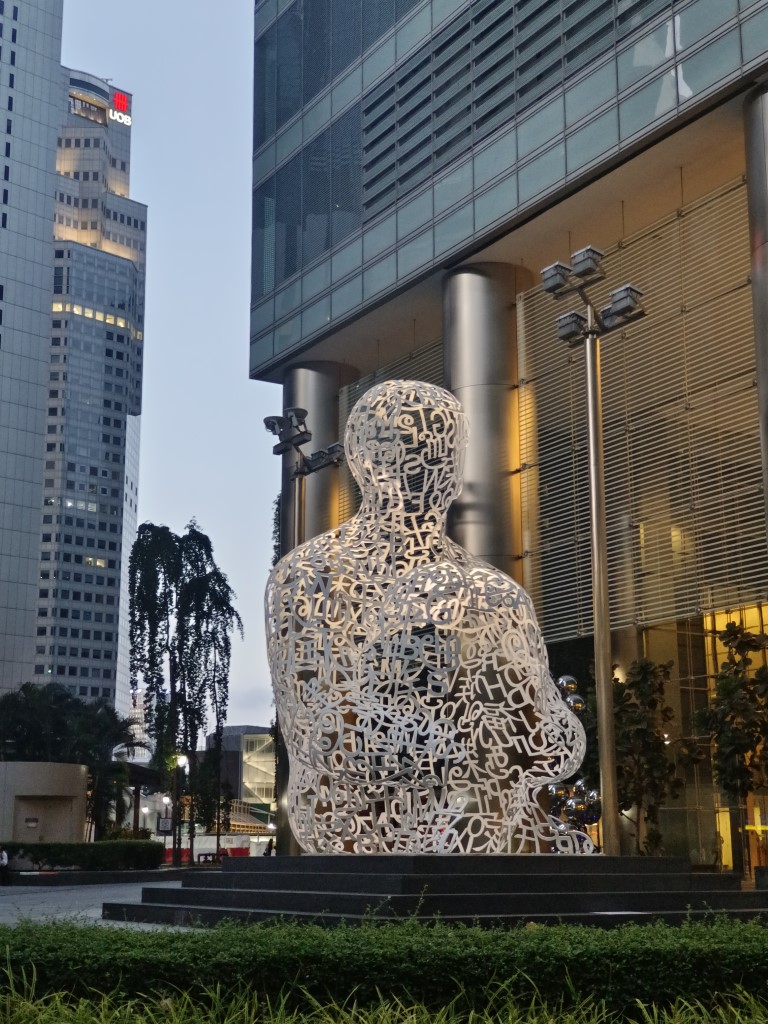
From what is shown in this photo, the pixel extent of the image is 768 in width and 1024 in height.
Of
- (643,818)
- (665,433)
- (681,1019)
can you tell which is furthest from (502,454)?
(681,1019)

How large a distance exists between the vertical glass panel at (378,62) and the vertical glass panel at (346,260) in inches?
148

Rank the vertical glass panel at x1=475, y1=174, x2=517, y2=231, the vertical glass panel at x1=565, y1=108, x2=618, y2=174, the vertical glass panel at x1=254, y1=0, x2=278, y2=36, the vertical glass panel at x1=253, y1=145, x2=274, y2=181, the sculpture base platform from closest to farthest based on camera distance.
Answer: the sculpture base platform < the vertical glass panel at x1=565, y1=108, x2=618, y2=174 < the vertical glass panel at x1=475, y1=174, x2=517, y2=231 < the vertical glass panel at x1=253, y1=145, x2=274, y2=181 < the vertical glass panel at x1=254, y1=0, x2=278, y2=36

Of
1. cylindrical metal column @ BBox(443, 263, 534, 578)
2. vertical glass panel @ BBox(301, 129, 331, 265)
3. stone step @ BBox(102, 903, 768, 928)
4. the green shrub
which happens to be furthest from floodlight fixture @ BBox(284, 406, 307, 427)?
the green shrub

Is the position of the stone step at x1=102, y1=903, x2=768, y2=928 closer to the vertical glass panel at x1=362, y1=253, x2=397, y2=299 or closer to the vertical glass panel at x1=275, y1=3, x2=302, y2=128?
the vertical glass panel at x1=362, y1=253, x2=397, y2=299

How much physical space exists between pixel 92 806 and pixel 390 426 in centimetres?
3715

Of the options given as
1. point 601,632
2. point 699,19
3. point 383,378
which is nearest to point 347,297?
point 383,378

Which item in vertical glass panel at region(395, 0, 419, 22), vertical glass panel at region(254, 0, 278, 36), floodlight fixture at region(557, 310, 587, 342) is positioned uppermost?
vertical glass panel at region(254, 0, 278, 36)

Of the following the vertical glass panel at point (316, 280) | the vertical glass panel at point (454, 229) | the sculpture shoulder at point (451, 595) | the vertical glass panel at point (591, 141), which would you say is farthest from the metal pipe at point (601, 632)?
the vertical glass panel at point (316, 280)

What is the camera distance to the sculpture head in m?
13.8

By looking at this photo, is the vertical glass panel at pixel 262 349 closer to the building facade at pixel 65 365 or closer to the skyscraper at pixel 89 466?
the building facade at pixel 65 365

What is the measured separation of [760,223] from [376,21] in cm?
1375

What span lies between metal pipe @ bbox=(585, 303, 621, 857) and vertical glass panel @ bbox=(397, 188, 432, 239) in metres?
10.8

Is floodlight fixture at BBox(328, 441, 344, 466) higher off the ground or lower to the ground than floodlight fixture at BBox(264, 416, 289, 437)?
lower

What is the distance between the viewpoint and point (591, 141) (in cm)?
2302
